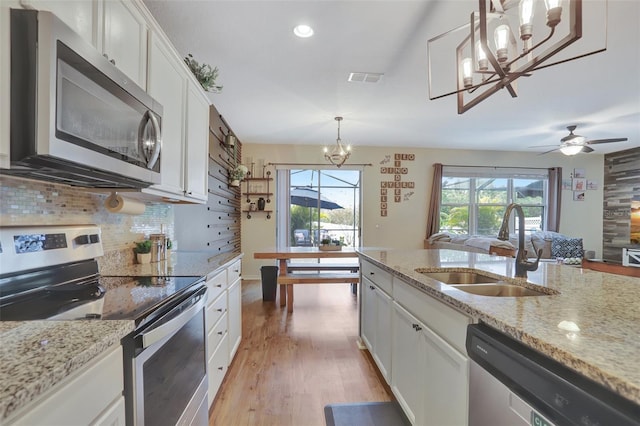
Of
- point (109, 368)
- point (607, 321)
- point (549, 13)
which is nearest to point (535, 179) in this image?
point (549, 13)

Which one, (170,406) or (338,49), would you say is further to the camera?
(338,49)

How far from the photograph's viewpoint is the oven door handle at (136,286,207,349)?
37.6 inches

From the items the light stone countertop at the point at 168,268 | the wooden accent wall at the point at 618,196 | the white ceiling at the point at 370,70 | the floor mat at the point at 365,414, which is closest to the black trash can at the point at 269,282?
the light stone countertop at the point at 168,268

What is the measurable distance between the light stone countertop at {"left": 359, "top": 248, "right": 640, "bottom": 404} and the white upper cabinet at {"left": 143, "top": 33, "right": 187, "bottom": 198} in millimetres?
1462

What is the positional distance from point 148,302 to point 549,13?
1.95 meters

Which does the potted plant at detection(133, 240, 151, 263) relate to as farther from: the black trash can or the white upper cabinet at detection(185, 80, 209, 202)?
the black trash can

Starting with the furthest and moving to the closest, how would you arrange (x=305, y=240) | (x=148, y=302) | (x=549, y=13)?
(x=305, y=240)
(x=549, y=13)
(x=148, y=302)

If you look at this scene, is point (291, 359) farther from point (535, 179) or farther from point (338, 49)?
point (535, 179)

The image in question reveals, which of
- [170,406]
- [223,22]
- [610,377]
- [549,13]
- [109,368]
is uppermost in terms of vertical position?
[223,22]

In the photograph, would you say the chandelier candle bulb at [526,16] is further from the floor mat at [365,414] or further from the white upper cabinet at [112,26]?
the floor mat at [365,414]

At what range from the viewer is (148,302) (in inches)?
42.8

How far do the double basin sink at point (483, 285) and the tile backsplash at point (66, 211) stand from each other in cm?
184

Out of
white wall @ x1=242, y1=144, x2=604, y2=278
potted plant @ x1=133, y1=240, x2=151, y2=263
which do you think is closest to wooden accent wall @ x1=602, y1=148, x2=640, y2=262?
white wall @ x1=242, y1=144, x2=604, y2=278

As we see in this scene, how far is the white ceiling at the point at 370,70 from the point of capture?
2055mm
